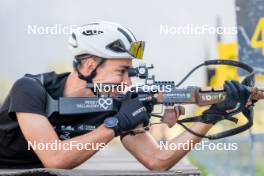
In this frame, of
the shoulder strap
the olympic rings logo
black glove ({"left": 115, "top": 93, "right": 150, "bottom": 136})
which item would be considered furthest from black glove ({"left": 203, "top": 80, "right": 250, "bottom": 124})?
the shoulder strap

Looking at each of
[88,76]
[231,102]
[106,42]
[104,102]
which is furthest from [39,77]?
[231,102]

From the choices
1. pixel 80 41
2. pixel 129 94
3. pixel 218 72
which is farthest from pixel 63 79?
pixel 218 72

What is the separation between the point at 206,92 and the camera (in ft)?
15.1

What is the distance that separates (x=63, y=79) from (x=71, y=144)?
0.52 m

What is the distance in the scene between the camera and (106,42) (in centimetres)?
477

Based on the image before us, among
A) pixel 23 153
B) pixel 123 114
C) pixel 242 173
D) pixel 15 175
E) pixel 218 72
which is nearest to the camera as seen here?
pixel 15 175

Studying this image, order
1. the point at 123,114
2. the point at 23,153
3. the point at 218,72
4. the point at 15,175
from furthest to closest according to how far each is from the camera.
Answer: the point at 218,72 < the point at 23,153 < the point at 123,114 < the point at 15,175

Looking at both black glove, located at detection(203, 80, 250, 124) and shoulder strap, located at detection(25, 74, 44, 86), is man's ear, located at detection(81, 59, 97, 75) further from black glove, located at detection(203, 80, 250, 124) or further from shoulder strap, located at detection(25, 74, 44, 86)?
black glove, located at detection(203, 80, 250, 124)

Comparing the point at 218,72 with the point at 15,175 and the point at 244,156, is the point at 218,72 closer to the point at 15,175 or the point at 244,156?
the point at 244,156

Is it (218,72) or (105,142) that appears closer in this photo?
(105,142)

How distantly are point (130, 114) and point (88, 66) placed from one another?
23.5 inches

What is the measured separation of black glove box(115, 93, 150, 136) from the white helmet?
0.34m

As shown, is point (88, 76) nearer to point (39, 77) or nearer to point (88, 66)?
point (88, 66)

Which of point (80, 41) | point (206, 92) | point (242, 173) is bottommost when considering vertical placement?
point (242, 173)
